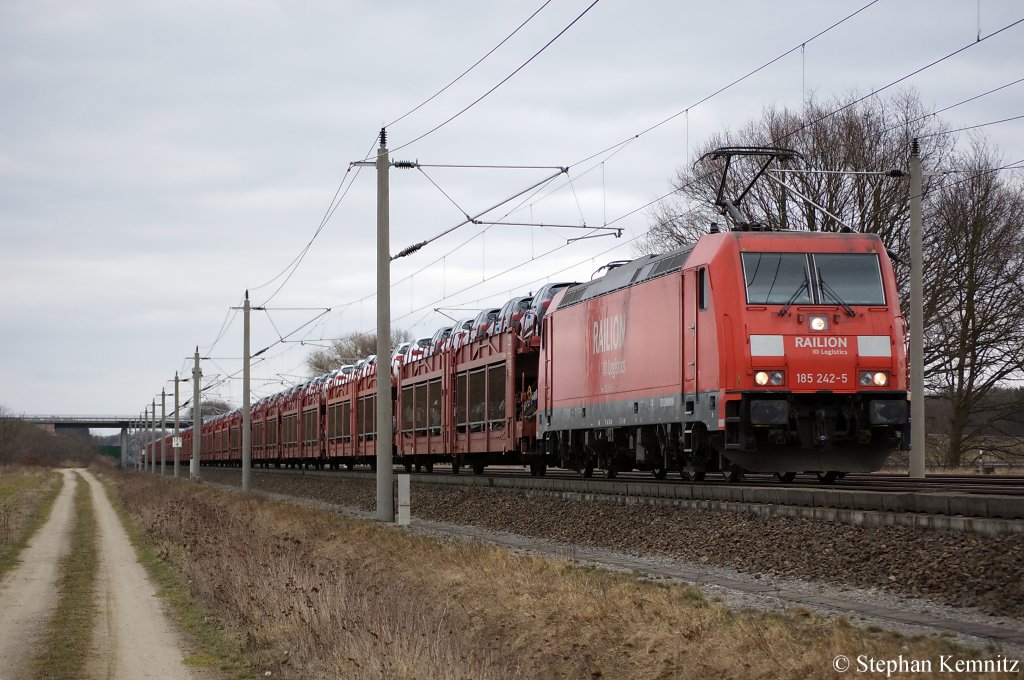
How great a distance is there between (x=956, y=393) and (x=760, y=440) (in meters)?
20.3

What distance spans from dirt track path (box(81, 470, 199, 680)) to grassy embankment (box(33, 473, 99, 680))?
152 mm

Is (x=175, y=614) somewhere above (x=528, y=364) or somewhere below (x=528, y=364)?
below

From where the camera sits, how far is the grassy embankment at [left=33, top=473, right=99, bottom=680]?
11183 millimetres

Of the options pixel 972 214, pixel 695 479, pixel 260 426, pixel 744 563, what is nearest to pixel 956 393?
A: pixel 972 214

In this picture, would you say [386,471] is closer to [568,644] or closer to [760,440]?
[760,440]

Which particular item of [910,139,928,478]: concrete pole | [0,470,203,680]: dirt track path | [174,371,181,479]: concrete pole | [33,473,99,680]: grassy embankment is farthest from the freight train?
[174,371,181,479]: concrete pole

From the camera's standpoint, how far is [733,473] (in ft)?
62.5

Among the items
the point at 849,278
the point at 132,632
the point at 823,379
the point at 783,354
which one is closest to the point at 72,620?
the point at 132,632

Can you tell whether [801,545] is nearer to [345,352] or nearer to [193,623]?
[193,623]

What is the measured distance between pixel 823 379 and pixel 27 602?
11781mm

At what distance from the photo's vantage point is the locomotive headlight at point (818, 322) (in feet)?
57.0

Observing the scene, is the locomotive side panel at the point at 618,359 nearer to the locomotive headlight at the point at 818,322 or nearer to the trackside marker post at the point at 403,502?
the locomotive headlight at the point at 818,322

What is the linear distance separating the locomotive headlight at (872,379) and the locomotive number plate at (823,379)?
9.0 inches

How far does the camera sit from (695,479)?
65.2 feet
